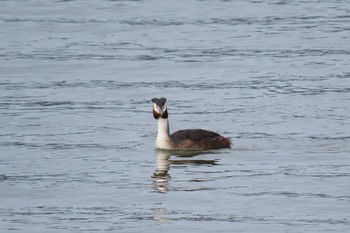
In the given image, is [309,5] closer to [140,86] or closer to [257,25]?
[257,25]

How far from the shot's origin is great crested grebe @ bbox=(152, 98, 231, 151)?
944 inches

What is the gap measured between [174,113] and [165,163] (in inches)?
157

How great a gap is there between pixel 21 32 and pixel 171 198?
694 inches

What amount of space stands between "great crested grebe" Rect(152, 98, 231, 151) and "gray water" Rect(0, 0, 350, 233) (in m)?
0.21

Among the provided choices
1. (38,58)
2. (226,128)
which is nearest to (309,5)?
(38,58)

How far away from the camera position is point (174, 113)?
1072 inches

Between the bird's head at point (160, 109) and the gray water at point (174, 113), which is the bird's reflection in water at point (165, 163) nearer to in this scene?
the gray water at point (174, 113)

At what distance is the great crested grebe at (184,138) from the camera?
24.0 meters

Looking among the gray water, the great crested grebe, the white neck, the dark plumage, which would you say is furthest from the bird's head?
the gray water

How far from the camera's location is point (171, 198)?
20250 mm

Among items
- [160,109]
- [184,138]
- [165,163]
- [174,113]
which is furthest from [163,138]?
[174,113]

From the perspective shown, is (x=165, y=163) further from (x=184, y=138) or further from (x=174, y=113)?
(x=174, y=113)

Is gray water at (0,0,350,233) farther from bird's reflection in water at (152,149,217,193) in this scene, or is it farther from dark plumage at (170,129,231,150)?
dark plumage at (170,129,231,150)

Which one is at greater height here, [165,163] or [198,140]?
[198,140]
